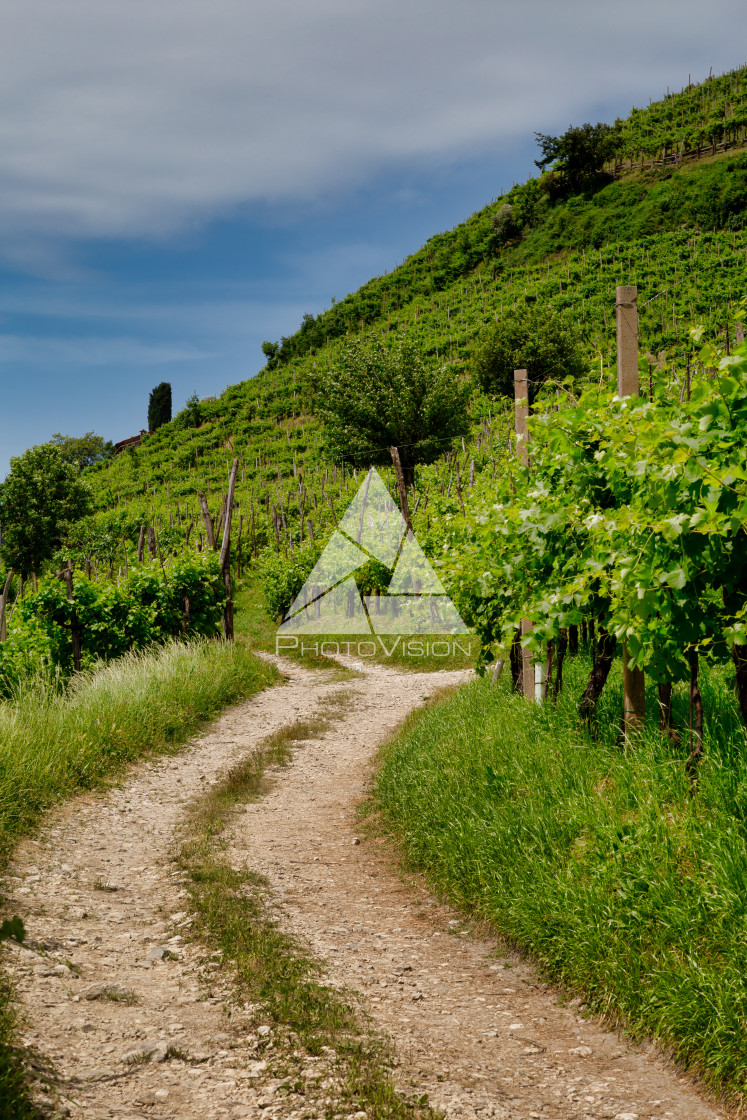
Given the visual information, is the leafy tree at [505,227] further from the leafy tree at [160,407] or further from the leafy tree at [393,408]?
the leafy tree at [393,408]

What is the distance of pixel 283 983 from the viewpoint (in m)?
3.07

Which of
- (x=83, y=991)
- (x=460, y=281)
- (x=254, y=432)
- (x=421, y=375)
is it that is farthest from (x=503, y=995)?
(x=460, y=281)

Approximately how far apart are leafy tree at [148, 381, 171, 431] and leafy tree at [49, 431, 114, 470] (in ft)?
20.7

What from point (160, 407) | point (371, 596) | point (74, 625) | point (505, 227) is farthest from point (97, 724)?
point (505, 227)

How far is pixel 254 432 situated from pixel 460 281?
71.7ft

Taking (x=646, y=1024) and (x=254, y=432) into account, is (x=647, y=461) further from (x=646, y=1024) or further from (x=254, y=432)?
(x=254, y=432)

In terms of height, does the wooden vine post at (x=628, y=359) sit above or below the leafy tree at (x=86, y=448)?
below

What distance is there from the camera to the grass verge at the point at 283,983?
231 cm

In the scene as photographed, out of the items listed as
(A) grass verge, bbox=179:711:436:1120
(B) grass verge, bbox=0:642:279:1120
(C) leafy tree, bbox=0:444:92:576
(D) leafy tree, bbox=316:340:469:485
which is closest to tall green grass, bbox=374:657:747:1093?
(A) grass verge, bbox=179:711:436:1120

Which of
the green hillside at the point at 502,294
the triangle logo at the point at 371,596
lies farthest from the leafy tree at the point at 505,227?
the triangle logo at the point at 371,596

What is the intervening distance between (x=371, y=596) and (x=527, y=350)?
16604mm

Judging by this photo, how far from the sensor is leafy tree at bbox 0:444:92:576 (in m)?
30.1

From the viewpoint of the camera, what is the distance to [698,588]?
3027 mm

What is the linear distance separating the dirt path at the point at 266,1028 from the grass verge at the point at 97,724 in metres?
0.20
